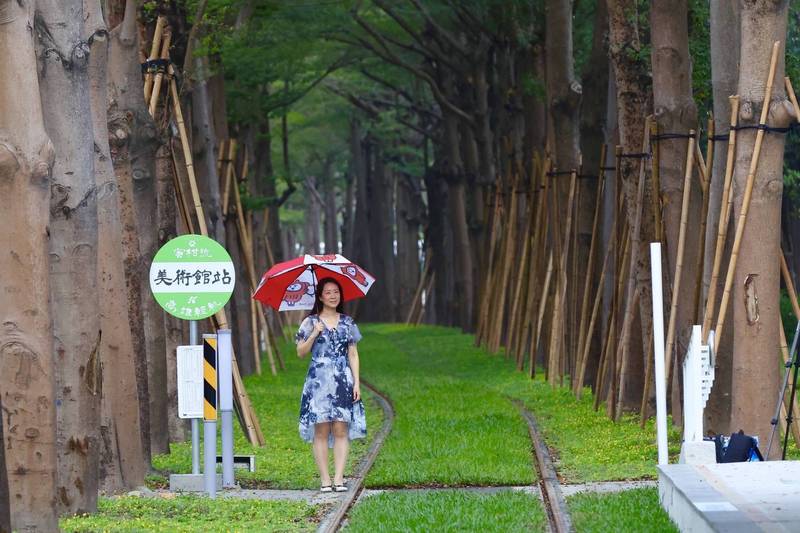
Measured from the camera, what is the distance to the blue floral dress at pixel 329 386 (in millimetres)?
13117

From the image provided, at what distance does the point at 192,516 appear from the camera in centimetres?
1150

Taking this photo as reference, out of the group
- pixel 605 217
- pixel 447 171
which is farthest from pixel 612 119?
pixel 447 171

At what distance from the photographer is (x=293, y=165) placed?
5978cm

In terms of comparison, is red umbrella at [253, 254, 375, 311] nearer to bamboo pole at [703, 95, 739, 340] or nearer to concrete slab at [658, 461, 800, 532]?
bamboo pole at [703, 95, 739, 340]

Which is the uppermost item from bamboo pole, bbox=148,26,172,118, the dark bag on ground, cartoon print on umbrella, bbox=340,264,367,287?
bamboo pole, bbox=148,26,172,118

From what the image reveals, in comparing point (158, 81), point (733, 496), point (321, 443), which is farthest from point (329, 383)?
point (733, 496)

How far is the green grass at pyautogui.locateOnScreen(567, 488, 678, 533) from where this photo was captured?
9.97m

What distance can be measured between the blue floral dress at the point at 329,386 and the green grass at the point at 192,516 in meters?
1.07

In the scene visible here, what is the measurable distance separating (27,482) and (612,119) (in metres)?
12.4

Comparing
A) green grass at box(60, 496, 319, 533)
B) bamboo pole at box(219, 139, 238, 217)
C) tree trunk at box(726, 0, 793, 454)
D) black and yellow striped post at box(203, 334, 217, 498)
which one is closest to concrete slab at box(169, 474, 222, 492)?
black and yellow striped post at box(203, 334, 217, 498)

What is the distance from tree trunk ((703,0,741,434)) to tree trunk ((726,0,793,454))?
4.29 ft

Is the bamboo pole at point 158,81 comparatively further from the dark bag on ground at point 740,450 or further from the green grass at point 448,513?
the dark bag on ground at point 740,450

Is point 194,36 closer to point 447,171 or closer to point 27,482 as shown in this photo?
point 27,482

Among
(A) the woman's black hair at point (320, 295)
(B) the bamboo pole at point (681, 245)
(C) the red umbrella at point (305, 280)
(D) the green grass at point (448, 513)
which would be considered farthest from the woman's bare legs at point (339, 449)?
(B) the bamboo pole at point (681, 245)
